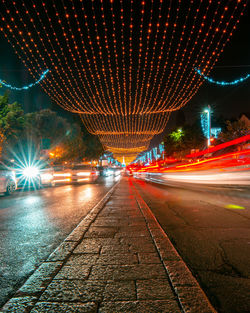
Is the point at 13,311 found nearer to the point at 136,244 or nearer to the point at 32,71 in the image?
the point at 136,244

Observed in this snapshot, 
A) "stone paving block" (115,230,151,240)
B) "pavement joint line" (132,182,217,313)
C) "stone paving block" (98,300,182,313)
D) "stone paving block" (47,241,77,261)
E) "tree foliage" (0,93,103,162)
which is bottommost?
"stone paving block" (115,230,151,240)

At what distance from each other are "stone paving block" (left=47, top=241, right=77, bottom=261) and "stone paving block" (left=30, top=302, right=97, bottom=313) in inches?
38.2

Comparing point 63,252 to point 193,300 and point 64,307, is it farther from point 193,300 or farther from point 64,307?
point 193,300

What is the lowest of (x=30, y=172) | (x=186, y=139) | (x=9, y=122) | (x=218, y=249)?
(x=218, y=249)

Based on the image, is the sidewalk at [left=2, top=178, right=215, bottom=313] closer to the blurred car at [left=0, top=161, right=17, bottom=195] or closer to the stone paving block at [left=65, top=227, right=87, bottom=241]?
the stone paving block at [left=65, top=227, right=87, bottom=241]

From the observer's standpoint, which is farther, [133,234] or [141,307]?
[133,234]

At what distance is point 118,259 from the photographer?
114 inches

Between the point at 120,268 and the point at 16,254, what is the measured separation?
1629 mm

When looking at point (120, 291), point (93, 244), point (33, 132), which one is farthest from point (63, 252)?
point (33, 132)

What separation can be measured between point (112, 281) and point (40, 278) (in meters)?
0.78

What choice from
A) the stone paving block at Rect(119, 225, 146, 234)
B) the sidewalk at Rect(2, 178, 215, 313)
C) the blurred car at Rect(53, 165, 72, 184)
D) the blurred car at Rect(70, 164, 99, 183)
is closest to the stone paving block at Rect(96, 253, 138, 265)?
the sidewalk at Rect(2, 178, 215, 313)

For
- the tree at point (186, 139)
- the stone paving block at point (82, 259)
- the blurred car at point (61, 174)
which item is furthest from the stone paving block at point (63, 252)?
the tree at point (186, 139)

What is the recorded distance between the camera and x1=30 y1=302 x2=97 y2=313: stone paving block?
185 cm

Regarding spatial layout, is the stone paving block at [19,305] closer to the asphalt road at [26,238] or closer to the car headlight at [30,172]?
the asphalt road at [26,238]
